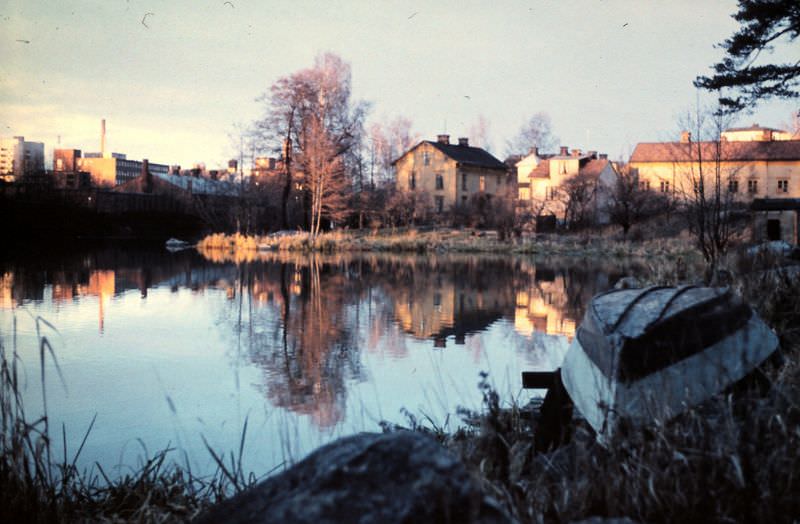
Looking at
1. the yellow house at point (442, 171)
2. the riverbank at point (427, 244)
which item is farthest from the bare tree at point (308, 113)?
the yellow house at point (442, 171)

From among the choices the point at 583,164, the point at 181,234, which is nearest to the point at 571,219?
the point at 583,164

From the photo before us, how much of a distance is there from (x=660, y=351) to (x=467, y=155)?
53791 millimetres

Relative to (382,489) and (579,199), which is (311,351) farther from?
(579,199)

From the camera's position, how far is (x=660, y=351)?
378cm

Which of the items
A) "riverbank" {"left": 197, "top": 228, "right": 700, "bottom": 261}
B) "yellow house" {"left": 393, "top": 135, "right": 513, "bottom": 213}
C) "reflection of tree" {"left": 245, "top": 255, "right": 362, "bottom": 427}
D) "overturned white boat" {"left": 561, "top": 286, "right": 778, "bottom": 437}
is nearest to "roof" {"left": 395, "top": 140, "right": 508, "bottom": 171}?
"yellow house" {"left": 393, "top": 135, "right": 513, "bottom": 213}

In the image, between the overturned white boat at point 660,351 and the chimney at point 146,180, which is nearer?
the overturned white boat at point 660,351

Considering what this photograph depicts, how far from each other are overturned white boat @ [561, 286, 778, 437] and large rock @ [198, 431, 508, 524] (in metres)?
1.70

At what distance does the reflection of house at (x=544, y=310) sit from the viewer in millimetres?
10414

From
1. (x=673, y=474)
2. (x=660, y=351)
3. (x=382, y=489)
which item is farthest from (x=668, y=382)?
(x=382, y=489)

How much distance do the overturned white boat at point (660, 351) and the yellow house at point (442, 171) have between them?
48.4m

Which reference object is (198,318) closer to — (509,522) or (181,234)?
(509,522)

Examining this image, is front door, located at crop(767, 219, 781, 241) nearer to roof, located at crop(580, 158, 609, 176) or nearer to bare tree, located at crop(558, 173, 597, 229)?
bare tree, located at crop(558, 173, 597, 229)

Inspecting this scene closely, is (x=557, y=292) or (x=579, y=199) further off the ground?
(x=579, y=199)

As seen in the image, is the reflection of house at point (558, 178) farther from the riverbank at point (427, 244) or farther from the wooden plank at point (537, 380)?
the wooden plank at point (537, 380)
